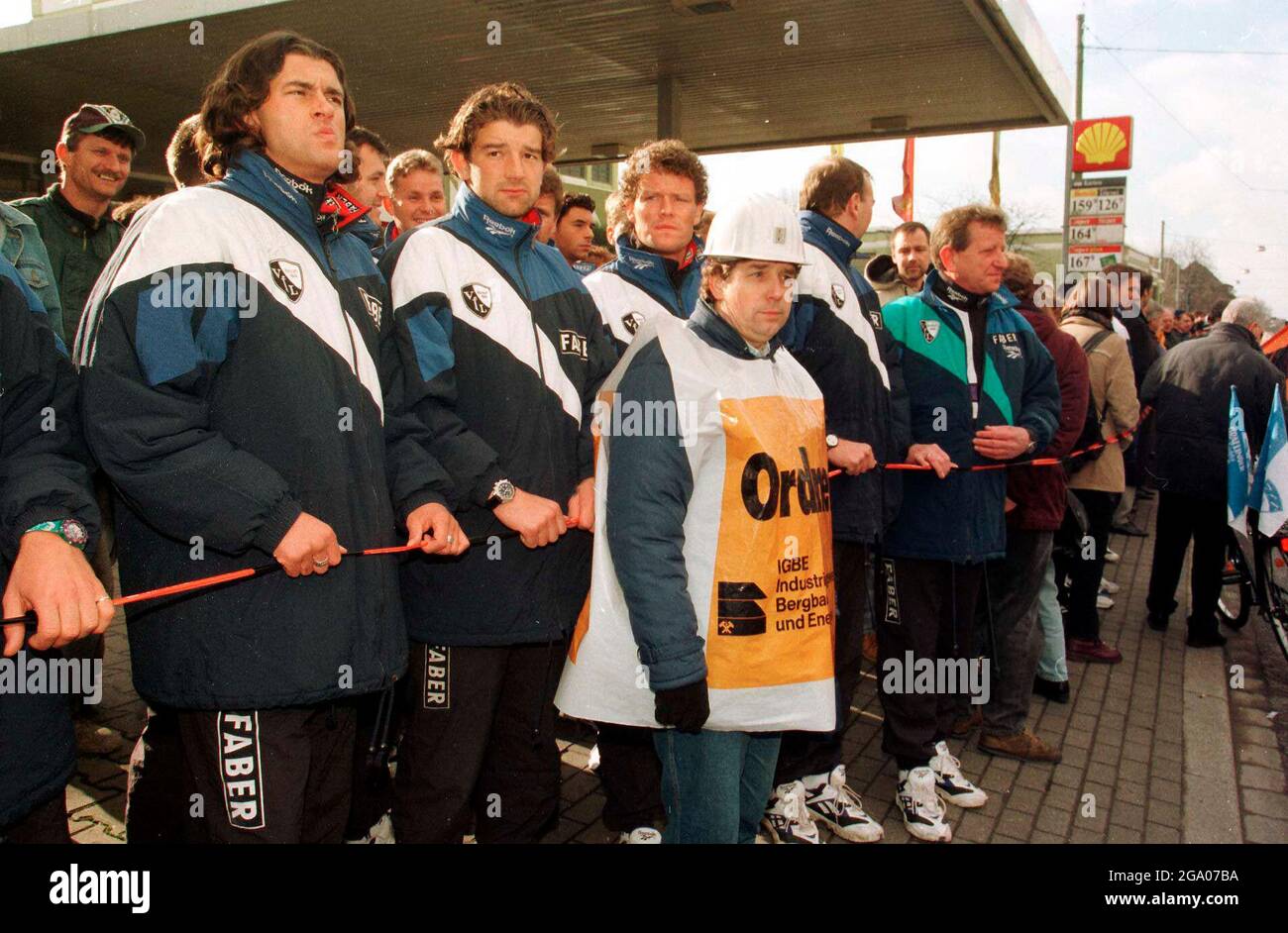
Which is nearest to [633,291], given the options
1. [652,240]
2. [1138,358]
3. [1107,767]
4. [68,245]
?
[652,240]

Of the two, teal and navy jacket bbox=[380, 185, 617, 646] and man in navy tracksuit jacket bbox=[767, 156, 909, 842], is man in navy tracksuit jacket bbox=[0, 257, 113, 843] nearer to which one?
teal and navy jacket bbox=[380, 185, 617, 646]

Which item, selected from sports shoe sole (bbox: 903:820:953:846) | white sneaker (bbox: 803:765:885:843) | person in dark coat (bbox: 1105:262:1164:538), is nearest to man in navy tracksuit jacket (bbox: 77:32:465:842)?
white sneaker (bbox: 803:765:885:843)

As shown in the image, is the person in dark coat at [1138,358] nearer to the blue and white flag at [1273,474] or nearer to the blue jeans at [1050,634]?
the blue and white flag at [1273,474]

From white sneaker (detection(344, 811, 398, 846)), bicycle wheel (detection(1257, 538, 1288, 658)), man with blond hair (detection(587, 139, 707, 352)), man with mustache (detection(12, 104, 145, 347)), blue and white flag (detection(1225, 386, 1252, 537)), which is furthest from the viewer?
bicycle wheel (detection(1257, 538, 1288, 658))

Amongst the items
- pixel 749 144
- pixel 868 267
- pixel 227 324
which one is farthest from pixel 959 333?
pixel 749 144

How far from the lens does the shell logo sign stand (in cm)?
1590

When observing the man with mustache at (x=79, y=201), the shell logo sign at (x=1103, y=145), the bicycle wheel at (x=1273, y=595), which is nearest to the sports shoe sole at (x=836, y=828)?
the bicycle wheel at (x=1273, y=595)

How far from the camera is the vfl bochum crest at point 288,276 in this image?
7.39 ft

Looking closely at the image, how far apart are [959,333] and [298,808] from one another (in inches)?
126

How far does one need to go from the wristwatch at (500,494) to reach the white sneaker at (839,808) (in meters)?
1.96

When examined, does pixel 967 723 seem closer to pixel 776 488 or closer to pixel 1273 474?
pixel 1273 474

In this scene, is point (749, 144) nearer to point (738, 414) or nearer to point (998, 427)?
point (998, 427)

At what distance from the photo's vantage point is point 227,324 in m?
2.15

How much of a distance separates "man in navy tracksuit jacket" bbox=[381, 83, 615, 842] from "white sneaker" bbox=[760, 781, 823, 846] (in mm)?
1005
